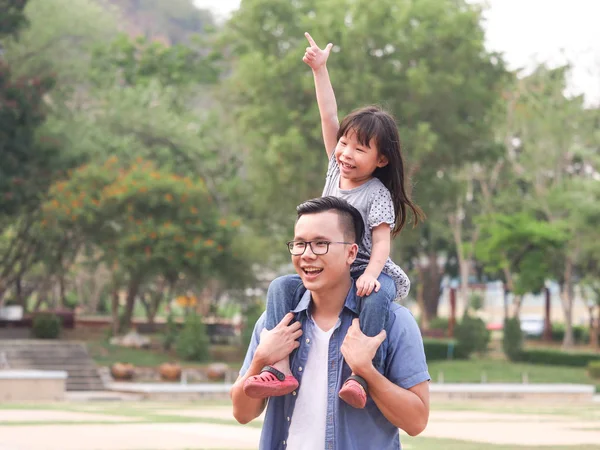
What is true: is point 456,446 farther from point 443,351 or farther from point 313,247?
point 443,351

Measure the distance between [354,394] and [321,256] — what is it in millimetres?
509

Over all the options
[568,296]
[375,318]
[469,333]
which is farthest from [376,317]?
[568,296]

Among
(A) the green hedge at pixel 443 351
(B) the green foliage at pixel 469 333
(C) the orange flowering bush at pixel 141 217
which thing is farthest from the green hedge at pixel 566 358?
(C) the orange flowering bush at pixel 141 217

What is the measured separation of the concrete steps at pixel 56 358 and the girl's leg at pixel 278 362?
25.9 metres

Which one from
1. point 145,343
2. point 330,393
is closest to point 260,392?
point 330,393

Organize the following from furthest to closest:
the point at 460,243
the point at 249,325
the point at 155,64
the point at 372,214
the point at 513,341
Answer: the point at 460,243, the point at 155,64, the point at 513,341, the point at 249,325, the point at 372,214

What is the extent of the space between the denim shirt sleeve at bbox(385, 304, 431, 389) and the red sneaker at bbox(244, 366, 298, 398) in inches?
14.3

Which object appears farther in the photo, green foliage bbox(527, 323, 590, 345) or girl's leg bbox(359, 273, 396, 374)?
green foliage bbox(527, 323, 590, 345)

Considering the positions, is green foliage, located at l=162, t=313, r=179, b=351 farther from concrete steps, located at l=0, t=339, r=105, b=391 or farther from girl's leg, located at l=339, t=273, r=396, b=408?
girl's leg, located at l=339, t=273, r=396, b=408

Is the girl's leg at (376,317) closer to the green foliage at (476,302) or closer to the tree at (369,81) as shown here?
the tree at (369,81)

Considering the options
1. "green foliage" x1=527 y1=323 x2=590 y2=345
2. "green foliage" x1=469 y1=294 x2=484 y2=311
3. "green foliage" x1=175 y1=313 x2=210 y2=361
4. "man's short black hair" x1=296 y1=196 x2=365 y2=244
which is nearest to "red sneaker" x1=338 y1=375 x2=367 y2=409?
"man's short black hair" x1=296 y1=196 x2=365 y2=244

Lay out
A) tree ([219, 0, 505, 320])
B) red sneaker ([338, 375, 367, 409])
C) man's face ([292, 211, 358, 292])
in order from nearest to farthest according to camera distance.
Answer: red sneaker ([338, 375, 367, 409]) → man's face ([292, 211, 358, 292]) → tree ([219, 0, 505, 320])

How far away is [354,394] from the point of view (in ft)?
12.9

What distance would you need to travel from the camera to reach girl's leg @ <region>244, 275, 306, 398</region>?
4.03m
